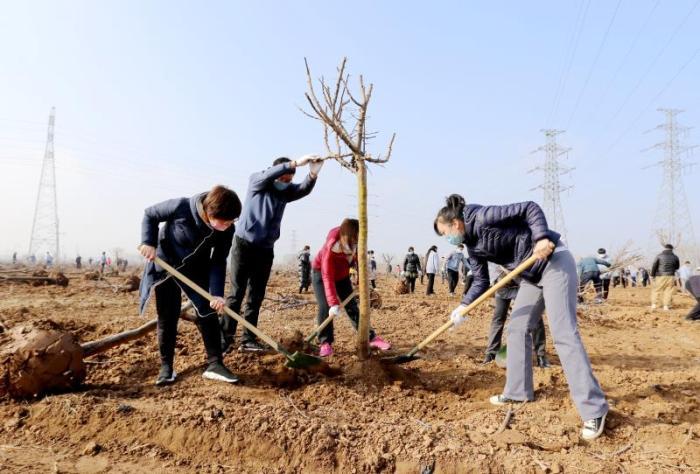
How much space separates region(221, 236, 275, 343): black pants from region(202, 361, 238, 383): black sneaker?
0.66 metres

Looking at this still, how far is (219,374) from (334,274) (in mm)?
1465

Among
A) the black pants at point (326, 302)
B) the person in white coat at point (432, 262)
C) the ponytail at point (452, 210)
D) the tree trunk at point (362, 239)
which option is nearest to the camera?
the ponytail at point (452, 210)

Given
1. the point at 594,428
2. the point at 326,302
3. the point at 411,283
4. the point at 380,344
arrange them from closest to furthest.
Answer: the point at 594,428, the point at 326,302, the point at 380,344, the point at 411,283

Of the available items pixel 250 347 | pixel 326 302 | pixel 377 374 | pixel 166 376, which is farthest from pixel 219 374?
pixel 326 302

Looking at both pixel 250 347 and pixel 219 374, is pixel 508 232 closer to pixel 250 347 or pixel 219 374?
pixel 219 374

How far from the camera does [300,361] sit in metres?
3.80

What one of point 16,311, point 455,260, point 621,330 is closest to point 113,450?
point 16,311

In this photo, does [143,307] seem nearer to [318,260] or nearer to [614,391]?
[318,260]

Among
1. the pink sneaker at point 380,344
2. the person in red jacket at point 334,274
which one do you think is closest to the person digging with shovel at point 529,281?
the person in red jacket at point 334,274

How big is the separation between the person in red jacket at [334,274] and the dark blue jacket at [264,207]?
0.53 meters

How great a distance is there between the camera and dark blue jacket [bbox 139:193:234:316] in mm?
Result: 3516

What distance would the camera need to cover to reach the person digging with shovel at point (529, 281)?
287 cm

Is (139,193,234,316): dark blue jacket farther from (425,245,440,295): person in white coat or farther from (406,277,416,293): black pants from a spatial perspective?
(406,277,416,293): black pants

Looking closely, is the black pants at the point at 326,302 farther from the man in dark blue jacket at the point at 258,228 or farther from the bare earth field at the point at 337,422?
the man in dark blue jacket at the point at 258,228
